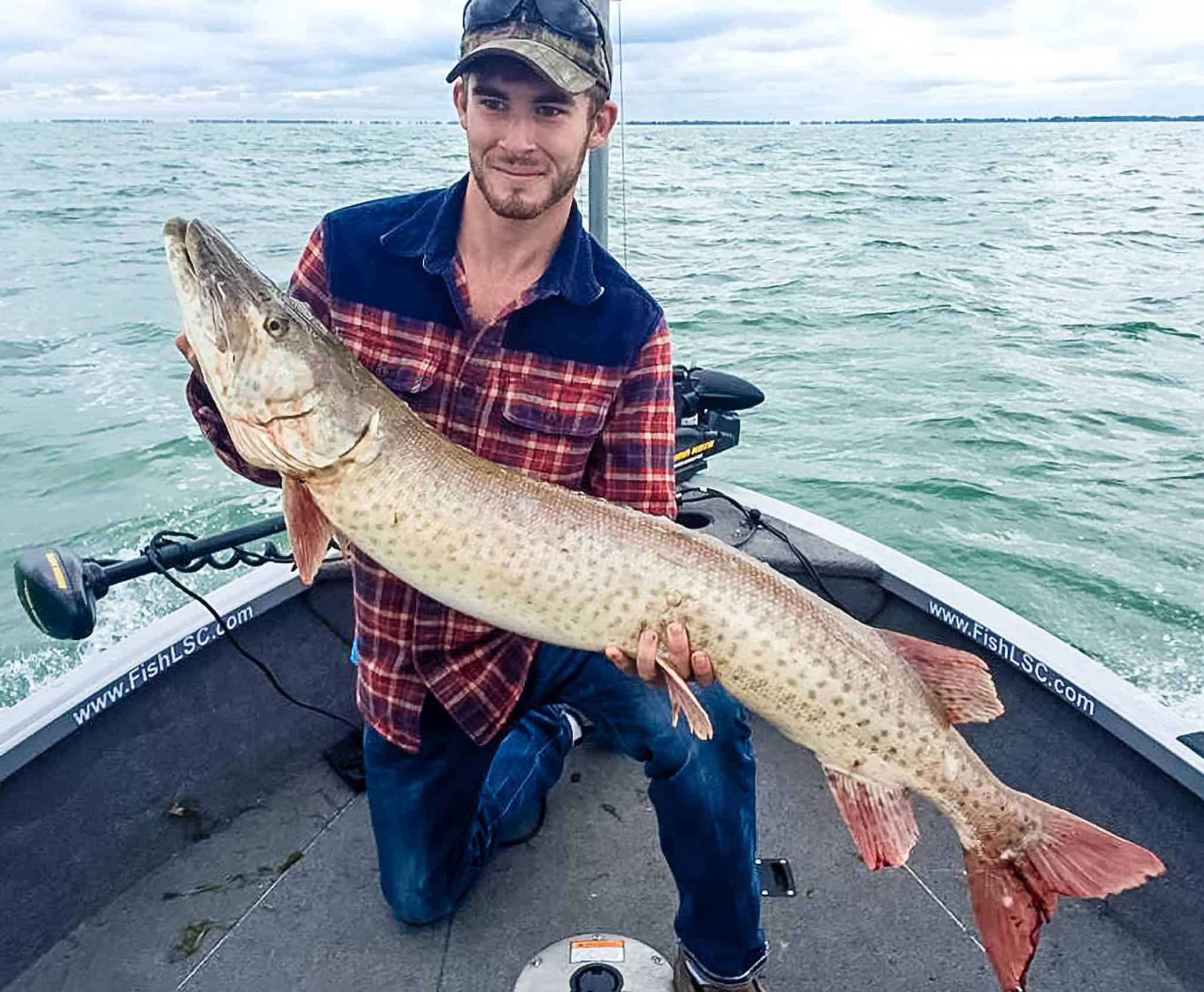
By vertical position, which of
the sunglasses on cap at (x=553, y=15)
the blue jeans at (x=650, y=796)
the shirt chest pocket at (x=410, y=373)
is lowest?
the blue jeans at (x=650, y=796)

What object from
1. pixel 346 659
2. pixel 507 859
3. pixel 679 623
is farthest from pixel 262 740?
pixel 679 623

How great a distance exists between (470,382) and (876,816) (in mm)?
1459

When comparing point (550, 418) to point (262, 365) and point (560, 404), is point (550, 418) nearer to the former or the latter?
point (560, 404)

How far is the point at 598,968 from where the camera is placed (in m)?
2.73

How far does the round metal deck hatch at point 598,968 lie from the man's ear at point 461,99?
7.35 feet

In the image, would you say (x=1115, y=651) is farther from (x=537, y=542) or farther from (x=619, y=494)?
(x=537, y=542)

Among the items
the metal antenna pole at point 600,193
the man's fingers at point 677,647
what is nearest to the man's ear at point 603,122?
the metal antenna pole at point 600,193

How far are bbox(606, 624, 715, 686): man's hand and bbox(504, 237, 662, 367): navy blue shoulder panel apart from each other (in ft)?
2.48

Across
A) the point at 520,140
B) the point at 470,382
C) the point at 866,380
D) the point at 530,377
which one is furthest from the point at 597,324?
the point at 866,380

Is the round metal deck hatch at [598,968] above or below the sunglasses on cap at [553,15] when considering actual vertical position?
below

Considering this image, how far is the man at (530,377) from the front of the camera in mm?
2477

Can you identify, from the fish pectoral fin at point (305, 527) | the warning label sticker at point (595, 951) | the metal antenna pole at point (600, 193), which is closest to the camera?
the fish pectoral fin at point (305, 527)

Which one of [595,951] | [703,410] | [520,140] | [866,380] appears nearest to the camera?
[520,140]

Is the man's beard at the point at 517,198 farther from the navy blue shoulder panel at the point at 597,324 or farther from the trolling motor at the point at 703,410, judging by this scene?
the trolling motor at the point at 703,410
